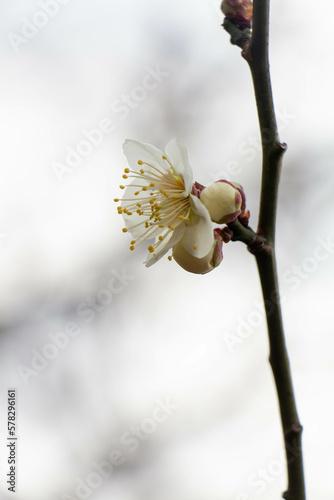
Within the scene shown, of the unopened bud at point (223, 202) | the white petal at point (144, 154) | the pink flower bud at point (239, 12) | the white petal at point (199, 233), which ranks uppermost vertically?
the pink flower bud at point (239, 12)

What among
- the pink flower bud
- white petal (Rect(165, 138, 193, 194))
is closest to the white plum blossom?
white petal (Rect(165, 138, 193, 194))

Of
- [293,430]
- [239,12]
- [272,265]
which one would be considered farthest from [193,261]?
[239,12]

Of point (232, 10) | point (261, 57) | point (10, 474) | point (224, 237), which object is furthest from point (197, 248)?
point (10, 474)

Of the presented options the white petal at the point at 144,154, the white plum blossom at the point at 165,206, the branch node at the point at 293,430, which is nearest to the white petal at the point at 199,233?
the white plum blossom at the point at 165,206

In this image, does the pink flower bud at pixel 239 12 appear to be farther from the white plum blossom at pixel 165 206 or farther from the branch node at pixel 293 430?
the branch node at pixel 293 430

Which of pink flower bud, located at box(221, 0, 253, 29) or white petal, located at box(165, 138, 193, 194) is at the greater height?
pink flower bud, located at box(221, 0, 253, 29)

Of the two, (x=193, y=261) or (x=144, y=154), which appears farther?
(x=144, y=154)

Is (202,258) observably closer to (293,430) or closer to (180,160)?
(180,160)

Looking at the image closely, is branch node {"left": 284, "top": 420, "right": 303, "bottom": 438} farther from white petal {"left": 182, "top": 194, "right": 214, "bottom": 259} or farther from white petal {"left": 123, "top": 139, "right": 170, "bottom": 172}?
white petal {"left": 123, "top": 139, "right": 170, "bottom": 172}
